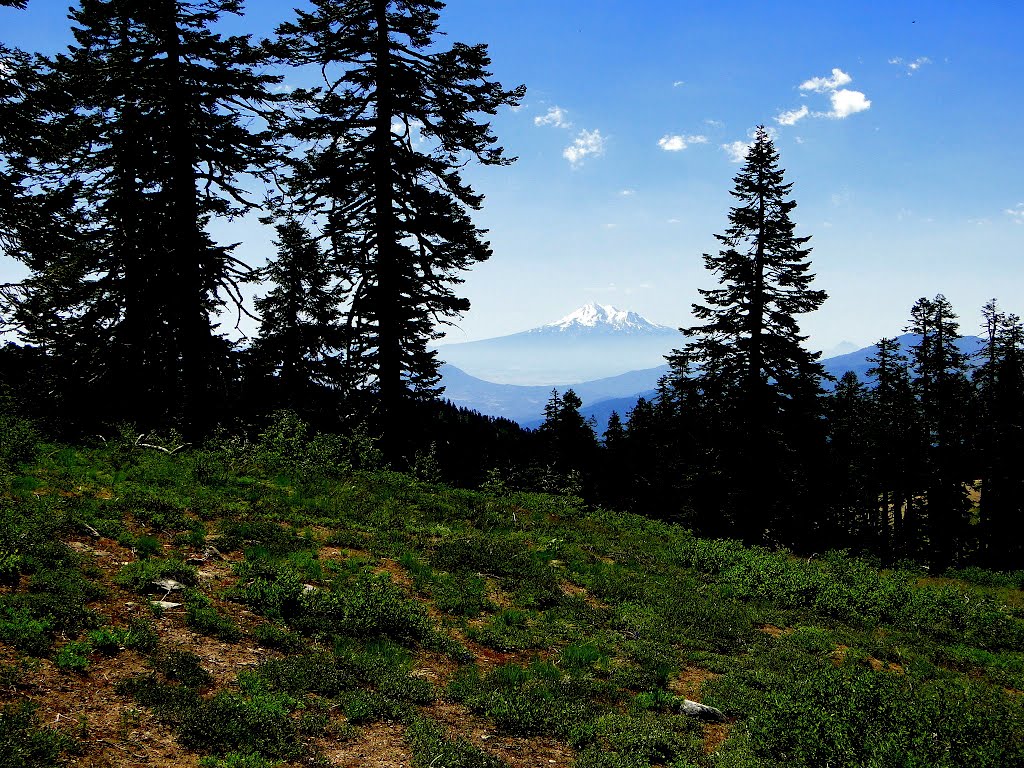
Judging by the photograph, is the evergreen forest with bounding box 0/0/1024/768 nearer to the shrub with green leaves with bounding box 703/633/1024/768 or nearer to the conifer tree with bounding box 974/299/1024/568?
the shrub with green leaves with bounding box 703/633/1024/768

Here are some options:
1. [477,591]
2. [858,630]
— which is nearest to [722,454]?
[858,630]

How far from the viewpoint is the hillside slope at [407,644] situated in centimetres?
610

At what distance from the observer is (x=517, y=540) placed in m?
15.0

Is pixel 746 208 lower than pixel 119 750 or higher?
higher

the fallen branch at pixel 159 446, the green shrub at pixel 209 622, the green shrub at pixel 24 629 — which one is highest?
the fallen branch at pixel 159 446

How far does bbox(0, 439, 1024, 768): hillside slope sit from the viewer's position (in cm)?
610

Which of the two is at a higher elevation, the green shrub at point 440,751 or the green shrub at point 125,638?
the green shrub at point 125,638

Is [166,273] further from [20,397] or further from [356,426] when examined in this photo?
[356,426]

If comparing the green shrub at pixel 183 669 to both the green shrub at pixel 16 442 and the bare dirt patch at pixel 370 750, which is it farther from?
the green shrub at pixel 16 442

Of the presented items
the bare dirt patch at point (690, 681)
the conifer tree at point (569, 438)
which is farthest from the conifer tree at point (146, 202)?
the conifer tree at point (569, 438)

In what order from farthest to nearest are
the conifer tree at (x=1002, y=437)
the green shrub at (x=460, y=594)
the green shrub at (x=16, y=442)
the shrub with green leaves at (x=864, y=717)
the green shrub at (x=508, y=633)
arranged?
the conifer tree at (x=1002, y=437) < the green shrub at (x=16, y=442) < the green shrub at (x=460, y=594) < the green shrub at (x=508, y=633) < the shrub with green leaves at (x=864, y=717)

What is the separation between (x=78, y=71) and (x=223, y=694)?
651 inches

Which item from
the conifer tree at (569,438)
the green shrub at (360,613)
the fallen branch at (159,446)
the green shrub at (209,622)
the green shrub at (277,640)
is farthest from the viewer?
the conifer tree at (569,438)

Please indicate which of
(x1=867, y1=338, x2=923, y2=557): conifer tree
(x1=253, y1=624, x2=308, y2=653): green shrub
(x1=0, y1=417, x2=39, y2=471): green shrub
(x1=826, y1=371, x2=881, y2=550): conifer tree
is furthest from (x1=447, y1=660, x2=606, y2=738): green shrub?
(x1=826, y1=371, x2=881, y2=550): conifer tree
